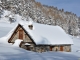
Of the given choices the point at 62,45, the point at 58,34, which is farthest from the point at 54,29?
the point at 62,45

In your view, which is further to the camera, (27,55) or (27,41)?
(27,41)

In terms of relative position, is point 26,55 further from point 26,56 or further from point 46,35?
point 46,35

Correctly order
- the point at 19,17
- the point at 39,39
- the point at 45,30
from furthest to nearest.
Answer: the point at 19,17
the point at 45,30
the point at 39,39

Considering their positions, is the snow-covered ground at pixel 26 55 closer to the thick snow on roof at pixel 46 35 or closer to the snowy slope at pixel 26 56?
the snowy slope at pixel 26 56

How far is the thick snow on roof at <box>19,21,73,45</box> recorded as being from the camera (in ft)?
117

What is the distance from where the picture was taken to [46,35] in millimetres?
39438

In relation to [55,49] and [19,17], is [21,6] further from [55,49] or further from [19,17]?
[55,49]

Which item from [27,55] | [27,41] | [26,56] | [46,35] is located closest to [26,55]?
[27,55]

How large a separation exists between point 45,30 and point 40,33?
3255 mm

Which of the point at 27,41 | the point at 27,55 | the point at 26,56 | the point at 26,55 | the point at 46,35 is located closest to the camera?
the point at 26,56

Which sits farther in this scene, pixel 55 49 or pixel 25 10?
pixel 25 10

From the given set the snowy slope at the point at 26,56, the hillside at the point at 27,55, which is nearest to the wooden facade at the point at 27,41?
the hillside at the point at 27,55

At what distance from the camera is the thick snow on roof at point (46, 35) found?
3577cm

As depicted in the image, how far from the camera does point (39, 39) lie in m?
35.4
